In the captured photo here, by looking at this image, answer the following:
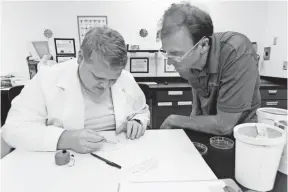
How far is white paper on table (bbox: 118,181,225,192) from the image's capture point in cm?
64

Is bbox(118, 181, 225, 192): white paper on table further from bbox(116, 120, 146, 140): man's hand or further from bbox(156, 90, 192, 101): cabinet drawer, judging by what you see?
bbox(156, 90, 192, 101): cabinet drawer

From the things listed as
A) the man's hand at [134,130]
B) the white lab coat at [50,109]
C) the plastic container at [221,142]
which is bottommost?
the plastic container at [221,142]

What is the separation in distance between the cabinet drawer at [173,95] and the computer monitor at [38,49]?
1738 mm

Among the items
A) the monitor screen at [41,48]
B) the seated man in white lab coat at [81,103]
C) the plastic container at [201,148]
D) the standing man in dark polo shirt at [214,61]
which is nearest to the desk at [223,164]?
the plastic container at [201,148]

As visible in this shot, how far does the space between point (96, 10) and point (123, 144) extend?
2.50 meters

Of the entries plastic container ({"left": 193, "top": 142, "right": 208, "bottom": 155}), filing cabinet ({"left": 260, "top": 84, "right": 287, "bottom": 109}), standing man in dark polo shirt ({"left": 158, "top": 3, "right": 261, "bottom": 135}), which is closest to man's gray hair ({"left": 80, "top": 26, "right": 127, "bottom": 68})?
standing man in dark polo shirt ({"left": 158, "top": 3, "right": 261, "bottom": 135})

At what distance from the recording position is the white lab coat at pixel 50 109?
96 centimetres


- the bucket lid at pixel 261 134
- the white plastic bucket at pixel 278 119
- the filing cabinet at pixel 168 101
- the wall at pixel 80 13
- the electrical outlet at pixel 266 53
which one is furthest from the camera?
the electrical outlet at pixel 266 53

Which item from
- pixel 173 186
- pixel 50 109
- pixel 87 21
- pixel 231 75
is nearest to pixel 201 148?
pixel 173 186

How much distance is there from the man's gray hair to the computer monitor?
7.56 feet

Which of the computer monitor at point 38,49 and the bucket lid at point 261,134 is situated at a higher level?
the computer monitor at point 38,49

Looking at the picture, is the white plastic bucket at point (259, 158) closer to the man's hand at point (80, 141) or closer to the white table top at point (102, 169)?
the white table top at point (102, 169)

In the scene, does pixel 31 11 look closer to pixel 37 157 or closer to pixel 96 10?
pixel 96 10

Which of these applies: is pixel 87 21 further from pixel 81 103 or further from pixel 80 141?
pixel 80 141
